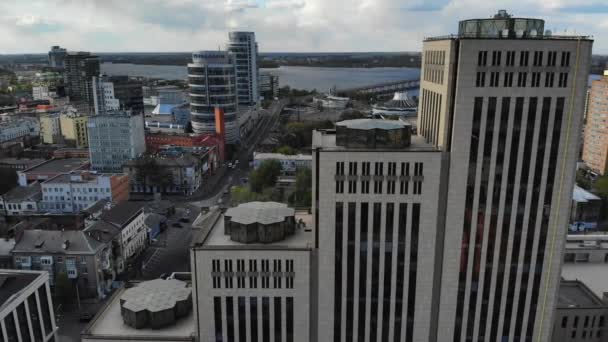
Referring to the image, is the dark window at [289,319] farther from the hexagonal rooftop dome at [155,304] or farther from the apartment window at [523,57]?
the apartment window at [523,57]

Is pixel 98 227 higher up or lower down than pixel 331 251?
lower down

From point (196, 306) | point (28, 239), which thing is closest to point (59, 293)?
point (28, 239)

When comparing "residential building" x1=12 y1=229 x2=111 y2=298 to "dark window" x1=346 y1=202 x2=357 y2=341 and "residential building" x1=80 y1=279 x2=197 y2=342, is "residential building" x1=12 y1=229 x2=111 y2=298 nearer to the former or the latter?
"residential building" x1=80 y1=279 x2=197 y2=342

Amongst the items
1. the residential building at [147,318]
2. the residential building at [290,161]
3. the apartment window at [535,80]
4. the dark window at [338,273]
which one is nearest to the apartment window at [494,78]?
the apartment window at [535,80]

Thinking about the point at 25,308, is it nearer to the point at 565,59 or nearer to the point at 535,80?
the point at 535,80

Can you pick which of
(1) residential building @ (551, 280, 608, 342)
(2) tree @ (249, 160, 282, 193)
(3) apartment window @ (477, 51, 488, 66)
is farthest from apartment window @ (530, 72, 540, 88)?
(2) tree @ (249, 160, 282, 193)

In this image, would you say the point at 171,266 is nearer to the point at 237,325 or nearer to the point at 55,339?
the point at 55,339

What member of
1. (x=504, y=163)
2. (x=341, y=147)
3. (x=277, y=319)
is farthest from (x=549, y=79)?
(x=277, y=319)
